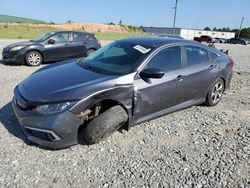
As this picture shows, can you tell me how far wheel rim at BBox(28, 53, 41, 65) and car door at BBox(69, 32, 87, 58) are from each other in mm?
1436

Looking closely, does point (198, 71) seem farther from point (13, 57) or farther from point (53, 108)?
point (13, 57)

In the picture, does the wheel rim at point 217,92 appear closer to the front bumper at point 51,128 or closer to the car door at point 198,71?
the car door at point 198,71

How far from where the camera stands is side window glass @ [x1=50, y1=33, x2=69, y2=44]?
10004mm

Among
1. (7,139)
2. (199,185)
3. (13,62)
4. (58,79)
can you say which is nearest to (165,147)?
(199,185)

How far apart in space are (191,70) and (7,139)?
10.8ft

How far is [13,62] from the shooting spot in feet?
30.0

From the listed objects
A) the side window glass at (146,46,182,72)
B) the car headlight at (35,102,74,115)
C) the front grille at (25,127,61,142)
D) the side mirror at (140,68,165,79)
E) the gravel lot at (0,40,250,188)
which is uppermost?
the side window glass at (146,46,182,72)

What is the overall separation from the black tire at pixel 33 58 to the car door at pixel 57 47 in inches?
10.1

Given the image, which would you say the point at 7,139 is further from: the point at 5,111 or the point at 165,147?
the point at 165,147

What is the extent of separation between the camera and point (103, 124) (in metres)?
3.39

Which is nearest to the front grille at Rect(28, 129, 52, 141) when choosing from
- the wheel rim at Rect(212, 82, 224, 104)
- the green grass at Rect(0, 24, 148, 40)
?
the wheel rim at Rect(212, 82, 224, 104)

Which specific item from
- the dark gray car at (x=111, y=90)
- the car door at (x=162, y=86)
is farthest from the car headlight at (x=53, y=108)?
the car door at (x=162, y=86)

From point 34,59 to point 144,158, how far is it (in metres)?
7.47

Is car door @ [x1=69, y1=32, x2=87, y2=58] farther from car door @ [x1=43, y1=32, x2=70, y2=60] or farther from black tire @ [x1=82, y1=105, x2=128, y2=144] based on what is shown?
black tire @ [x1=82, y1=105, x2=128, y2=144]
